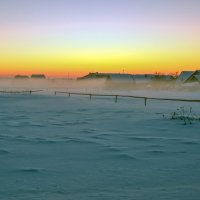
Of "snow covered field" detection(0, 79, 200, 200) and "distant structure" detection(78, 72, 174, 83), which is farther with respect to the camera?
"distant structure" detection(78, 72, 174, 83)

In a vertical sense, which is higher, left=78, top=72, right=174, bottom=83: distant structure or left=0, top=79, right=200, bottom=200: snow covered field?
left=78, top=72, right=174, bottom=83: distant structure

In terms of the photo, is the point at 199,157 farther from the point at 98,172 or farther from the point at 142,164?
the point at 98,172

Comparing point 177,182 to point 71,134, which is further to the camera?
point 71,134

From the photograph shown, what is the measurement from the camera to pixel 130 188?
5.76m

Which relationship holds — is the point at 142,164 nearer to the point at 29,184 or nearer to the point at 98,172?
the point at 98,172

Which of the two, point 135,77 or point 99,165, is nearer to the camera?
point 99,165

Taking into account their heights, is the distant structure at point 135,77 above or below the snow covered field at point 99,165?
above

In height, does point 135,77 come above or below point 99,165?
above

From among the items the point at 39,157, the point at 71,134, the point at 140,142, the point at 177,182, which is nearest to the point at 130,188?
the point at 177,182

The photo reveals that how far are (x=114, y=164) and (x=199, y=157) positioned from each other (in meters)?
2.19

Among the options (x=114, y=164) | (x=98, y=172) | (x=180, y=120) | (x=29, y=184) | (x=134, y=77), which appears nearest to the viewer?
(x=29, y=184)

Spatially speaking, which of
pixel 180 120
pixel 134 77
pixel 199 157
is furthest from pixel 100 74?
pixel 199 157

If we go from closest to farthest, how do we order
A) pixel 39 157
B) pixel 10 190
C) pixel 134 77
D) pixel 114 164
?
1. pixel 10 190
2. pixel 114 164
3. pixel 39 157
4. pixel 134 77

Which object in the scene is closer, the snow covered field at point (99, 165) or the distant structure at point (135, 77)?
the snow covered field at point (99, 165)
